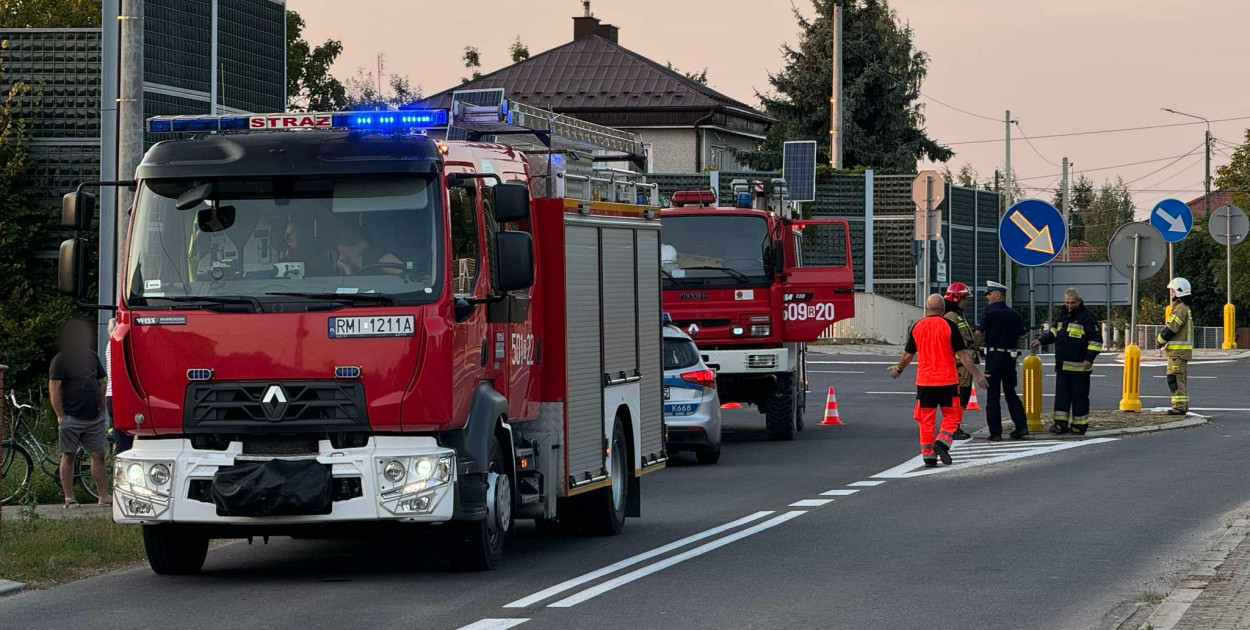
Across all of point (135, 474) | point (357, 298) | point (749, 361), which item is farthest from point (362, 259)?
point (749, 361)

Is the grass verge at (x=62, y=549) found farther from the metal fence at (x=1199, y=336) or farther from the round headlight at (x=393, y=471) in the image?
the metal fence at (x=1199, y=336)

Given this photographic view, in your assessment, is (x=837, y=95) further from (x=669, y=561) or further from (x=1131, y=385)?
(x=669, y=561)

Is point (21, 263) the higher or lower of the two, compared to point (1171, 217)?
lower

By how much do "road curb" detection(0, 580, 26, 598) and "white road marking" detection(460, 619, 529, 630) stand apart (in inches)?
121

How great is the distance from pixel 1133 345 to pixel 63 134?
14.7 meters

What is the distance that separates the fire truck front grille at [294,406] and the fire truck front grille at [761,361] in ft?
40.8

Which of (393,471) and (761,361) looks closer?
(393,471)

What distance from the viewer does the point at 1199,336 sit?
239 feet

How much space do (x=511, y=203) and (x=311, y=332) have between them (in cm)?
138

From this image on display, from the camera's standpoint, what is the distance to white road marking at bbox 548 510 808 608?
10.1 metres

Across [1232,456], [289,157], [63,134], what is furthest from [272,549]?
[63,134]

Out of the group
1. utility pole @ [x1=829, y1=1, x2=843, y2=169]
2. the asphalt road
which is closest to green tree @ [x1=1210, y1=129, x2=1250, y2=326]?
utility pole @ [x1=829, y1=1, x2=843, y2=169]

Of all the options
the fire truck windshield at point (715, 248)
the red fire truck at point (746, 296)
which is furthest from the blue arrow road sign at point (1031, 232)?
the fire truck windshield at point (715, 248)

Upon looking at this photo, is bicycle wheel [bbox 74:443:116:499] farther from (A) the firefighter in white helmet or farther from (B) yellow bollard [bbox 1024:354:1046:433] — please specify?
(A) the firefighter in white helmet
